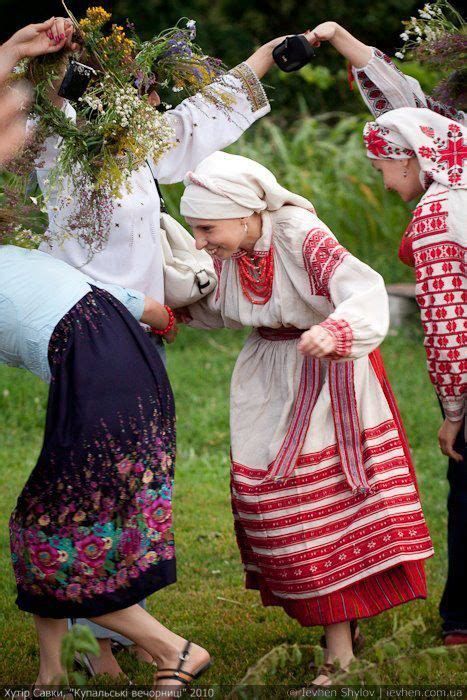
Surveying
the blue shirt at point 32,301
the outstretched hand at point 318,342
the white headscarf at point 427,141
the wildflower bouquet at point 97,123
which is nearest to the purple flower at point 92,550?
the blue shirt at point 32,301

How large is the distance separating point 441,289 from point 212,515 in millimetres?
2670

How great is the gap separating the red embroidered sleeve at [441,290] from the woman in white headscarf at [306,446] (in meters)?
0.27

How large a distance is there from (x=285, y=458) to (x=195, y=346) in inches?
197

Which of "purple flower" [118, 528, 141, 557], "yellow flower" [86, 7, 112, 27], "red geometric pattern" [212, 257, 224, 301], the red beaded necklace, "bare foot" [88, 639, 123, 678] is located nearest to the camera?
"purple flower" [118, 528, 141, 557]

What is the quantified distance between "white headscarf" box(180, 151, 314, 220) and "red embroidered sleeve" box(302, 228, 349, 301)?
0.67ft

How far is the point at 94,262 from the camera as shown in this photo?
12.6 feet

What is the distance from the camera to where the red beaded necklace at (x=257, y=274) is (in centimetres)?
381

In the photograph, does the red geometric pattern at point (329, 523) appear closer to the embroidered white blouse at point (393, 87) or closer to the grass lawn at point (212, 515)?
the grass lawn at point (212, 515)

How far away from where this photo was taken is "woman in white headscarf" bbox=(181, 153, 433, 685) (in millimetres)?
3734

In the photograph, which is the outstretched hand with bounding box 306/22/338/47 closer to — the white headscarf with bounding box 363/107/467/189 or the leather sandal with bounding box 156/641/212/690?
the white headscarf with bounding box 363/107/467/189

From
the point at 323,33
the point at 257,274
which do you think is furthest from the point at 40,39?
the point at 323,33

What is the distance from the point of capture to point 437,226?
3637 millimetres

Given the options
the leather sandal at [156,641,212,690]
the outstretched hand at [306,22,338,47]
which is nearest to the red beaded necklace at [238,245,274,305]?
the outstretched hand at [306,22,338,47]

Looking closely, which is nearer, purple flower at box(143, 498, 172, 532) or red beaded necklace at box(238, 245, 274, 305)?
purple flower at box(143, 498, 172, 532)
